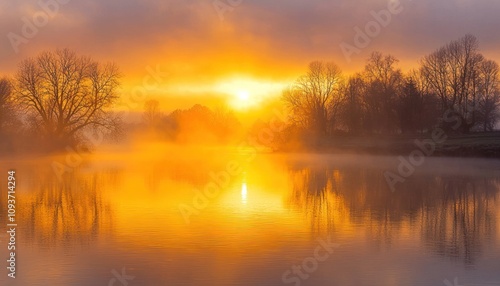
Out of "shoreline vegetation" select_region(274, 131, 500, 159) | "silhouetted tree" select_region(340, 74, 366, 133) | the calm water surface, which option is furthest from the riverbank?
the calm water surface

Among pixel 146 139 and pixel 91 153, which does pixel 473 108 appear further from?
pixel 146 139

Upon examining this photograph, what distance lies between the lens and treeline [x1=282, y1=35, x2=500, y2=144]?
73812 millimetres

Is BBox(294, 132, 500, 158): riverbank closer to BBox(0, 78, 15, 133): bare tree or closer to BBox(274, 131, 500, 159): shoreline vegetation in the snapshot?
BBox(274, 131, 500, 159): shoreline vegetation

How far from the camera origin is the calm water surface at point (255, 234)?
11.3 m

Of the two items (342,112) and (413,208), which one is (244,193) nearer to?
(413,208)

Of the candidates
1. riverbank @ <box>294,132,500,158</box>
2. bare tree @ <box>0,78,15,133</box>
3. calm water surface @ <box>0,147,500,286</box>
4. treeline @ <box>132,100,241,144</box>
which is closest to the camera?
calm water surface @ <box>0,147,500,286</box>

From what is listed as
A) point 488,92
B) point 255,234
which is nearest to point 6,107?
point 255,234

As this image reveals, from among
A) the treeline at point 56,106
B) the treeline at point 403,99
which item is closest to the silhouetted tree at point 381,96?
the treeline at point 403,99

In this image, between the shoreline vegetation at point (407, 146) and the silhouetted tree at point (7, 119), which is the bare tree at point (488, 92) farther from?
the silhouetted tree at point (7, 119)

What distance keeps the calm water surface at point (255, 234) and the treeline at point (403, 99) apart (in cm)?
4752

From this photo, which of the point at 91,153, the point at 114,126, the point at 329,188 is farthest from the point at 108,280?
the point at 91,153

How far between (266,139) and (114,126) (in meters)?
29.1

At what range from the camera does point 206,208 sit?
20.3 meters

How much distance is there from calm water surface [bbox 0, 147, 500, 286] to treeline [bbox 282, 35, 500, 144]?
1871 inches
